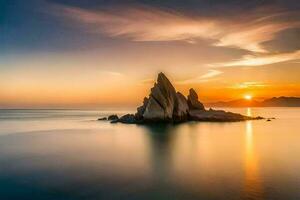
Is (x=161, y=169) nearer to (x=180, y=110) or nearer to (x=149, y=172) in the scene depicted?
(x=149, y=172)

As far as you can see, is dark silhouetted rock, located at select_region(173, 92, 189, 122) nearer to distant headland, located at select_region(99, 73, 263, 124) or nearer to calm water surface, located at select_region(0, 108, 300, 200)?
distant headland, located at select_region(99, 73, 263, 124)

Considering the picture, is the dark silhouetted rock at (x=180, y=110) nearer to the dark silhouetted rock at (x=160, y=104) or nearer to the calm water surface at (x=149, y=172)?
the dark silhouetted rock at (x=160, y=104)

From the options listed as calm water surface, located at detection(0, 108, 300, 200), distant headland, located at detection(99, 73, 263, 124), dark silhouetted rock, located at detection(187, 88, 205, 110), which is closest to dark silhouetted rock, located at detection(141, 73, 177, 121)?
distant headland, located at detection(99, 73, 263, 124)

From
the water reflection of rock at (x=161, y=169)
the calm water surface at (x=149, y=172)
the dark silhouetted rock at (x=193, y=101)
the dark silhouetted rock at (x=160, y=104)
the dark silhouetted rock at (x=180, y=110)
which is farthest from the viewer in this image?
the dark silhouetted rock at (x=193, y=101)

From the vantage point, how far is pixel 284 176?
86.6 feet

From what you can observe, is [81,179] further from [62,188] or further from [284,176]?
[284,176]

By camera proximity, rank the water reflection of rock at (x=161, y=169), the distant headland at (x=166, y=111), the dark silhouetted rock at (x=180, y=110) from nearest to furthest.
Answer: the water reflection of rock at (x=161, y=169) < the distant headland at (x=166, y=111) < the dark silhouetted rock at (x=180, y=110)

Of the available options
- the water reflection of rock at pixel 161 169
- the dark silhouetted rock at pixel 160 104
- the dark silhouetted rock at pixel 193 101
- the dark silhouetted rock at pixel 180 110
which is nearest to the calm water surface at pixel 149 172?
the water reflection of rock at pixel 161 169

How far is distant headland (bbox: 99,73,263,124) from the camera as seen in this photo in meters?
88.2

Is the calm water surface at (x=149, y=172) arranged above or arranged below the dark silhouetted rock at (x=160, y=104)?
below

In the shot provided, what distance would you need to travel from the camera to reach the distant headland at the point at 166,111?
88250 mm

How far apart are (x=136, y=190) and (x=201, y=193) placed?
440 cm

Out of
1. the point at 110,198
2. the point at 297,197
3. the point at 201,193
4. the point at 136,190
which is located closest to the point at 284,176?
the point at 297,197

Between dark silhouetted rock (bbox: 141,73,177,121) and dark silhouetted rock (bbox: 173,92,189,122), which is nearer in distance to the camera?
dark silhouetted rock (bbox: 141,73,177,121)
